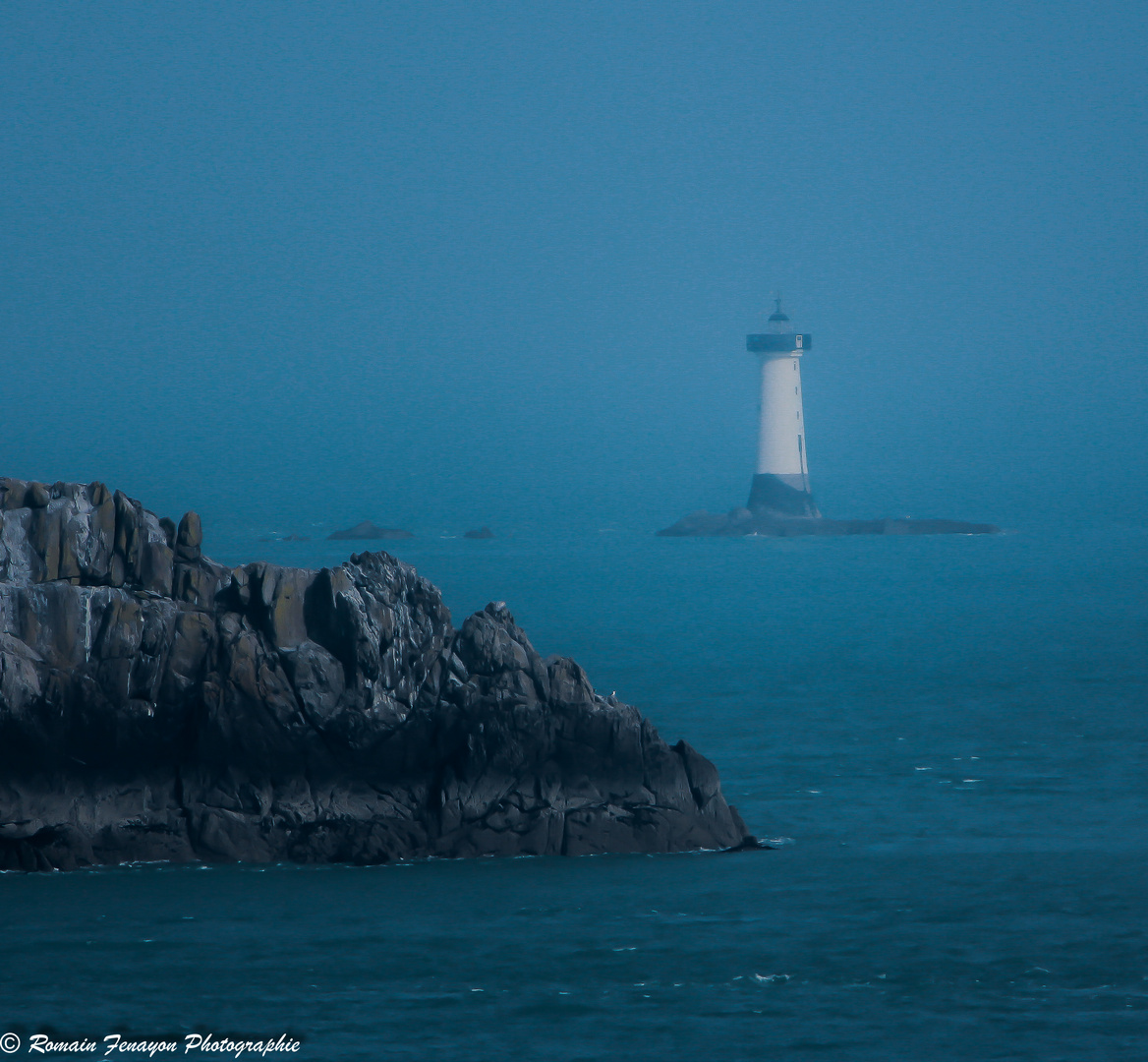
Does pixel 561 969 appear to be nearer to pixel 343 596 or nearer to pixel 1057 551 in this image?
pixel 343 596

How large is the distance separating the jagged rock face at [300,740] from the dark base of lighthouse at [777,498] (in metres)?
103

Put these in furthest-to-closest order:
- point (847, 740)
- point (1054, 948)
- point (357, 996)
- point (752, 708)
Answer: point (752, 708), point (847, 740), point (1054, 948), point (357, 996)

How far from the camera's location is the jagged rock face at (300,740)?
25.4 meters

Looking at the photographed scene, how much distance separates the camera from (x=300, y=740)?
25953mm

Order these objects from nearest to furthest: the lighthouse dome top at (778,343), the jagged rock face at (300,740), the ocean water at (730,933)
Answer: the ocean water at (730,933), the jagged rock face at (300,740), the lighthouse dome top at (778,343)

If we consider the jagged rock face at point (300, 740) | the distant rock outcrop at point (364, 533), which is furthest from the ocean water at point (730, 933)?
the distant rock outcrop at point (364, 533)

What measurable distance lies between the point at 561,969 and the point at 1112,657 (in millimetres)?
41272

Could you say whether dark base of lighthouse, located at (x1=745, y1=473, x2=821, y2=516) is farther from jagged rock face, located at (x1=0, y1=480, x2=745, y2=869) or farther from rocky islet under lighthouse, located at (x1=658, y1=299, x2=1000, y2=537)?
jagged rock face, located at (x1=0, y1=480, x2=745, y2=869)

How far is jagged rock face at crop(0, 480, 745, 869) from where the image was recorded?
83.4 ft

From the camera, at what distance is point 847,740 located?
39750mm

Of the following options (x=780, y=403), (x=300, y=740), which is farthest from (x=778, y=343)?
(x=300, y=740)

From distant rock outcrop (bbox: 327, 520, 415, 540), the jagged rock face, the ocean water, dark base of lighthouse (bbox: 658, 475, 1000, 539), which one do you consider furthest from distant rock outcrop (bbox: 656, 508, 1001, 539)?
the jagged rock face

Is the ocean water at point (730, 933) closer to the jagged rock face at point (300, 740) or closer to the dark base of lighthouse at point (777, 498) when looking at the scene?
the jagged rock face at point (300, 740)

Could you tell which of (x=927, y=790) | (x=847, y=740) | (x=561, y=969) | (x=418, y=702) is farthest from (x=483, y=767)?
(x=847, y=740)
